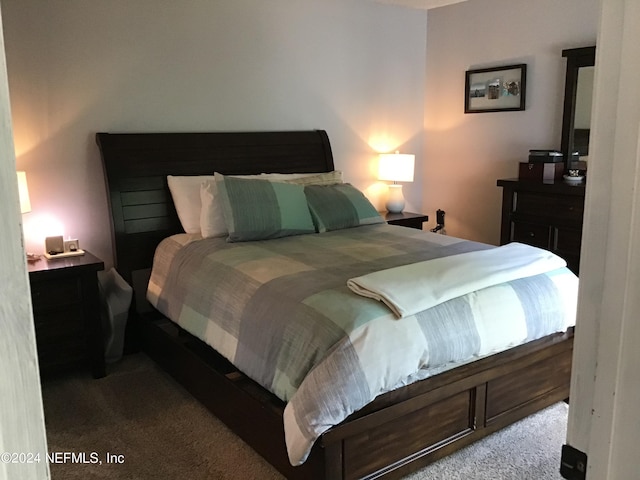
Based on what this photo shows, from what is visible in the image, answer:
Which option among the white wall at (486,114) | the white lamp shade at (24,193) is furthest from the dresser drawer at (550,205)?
the white lamp shade at (24,193)

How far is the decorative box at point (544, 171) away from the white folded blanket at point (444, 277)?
129 centimetres

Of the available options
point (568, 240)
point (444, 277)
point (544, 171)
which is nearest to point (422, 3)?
point (544, 171)

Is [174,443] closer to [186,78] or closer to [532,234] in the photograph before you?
[186,78]

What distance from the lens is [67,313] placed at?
3.00m

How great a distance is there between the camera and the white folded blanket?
216cm

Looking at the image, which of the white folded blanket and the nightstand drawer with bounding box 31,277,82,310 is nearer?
the white folded blanket

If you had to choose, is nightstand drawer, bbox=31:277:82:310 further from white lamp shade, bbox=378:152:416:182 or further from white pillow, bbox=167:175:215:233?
white lamp shade, bbox=378:152:416:182

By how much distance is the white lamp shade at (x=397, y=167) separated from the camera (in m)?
4.54

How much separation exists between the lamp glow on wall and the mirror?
1.16m

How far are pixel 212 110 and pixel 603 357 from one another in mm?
3462

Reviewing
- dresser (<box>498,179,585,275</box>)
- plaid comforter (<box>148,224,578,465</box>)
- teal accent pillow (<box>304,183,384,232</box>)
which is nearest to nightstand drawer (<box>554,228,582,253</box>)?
dresser (<box>498,179,585,275</box>)

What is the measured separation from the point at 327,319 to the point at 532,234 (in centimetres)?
238

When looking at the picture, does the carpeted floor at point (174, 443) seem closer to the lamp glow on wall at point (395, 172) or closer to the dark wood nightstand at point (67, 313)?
the dark wood nightstand at point (67, 313)

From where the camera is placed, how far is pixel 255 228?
3.26 metres
